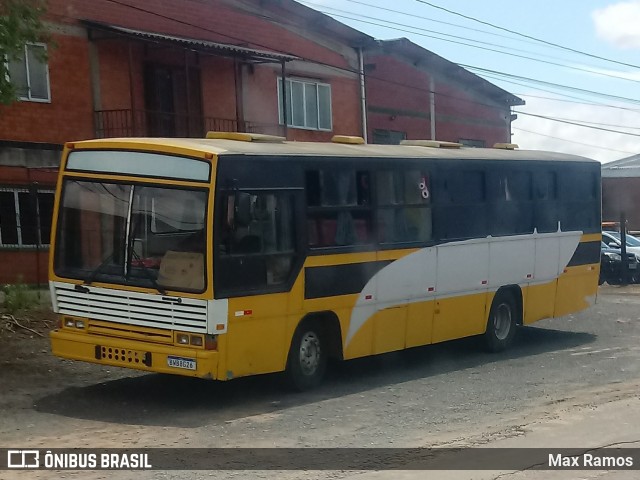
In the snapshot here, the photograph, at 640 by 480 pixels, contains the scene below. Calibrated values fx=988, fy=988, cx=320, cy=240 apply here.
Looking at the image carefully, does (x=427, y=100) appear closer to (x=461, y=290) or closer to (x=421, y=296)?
(x=461, y=290)

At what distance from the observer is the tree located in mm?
12734

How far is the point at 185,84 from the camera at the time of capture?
25188mm

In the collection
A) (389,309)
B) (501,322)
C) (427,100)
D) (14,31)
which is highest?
(427,100)

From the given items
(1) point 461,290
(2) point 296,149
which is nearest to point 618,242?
(1) point 461,290

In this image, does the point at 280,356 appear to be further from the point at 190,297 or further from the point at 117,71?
the point at 117,71

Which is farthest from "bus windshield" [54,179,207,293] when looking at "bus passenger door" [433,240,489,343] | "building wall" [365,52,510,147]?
"building wall" [365,52,510,147]

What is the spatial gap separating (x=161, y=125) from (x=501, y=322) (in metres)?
11.8

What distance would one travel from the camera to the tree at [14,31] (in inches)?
501

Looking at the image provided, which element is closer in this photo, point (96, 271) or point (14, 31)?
point (96, 271)

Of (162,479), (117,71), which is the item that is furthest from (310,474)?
(117,71)

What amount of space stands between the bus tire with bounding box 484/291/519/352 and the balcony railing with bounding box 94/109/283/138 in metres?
10.0

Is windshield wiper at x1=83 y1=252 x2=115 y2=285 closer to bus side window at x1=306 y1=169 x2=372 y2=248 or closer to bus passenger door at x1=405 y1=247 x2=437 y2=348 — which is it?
bus side window at x1=306 y1=169 x2=372 y2=248

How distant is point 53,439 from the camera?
370 inches

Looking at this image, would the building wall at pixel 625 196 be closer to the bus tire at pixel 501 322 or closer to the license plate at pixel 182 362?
A: the bus tire at pixel 501 322
